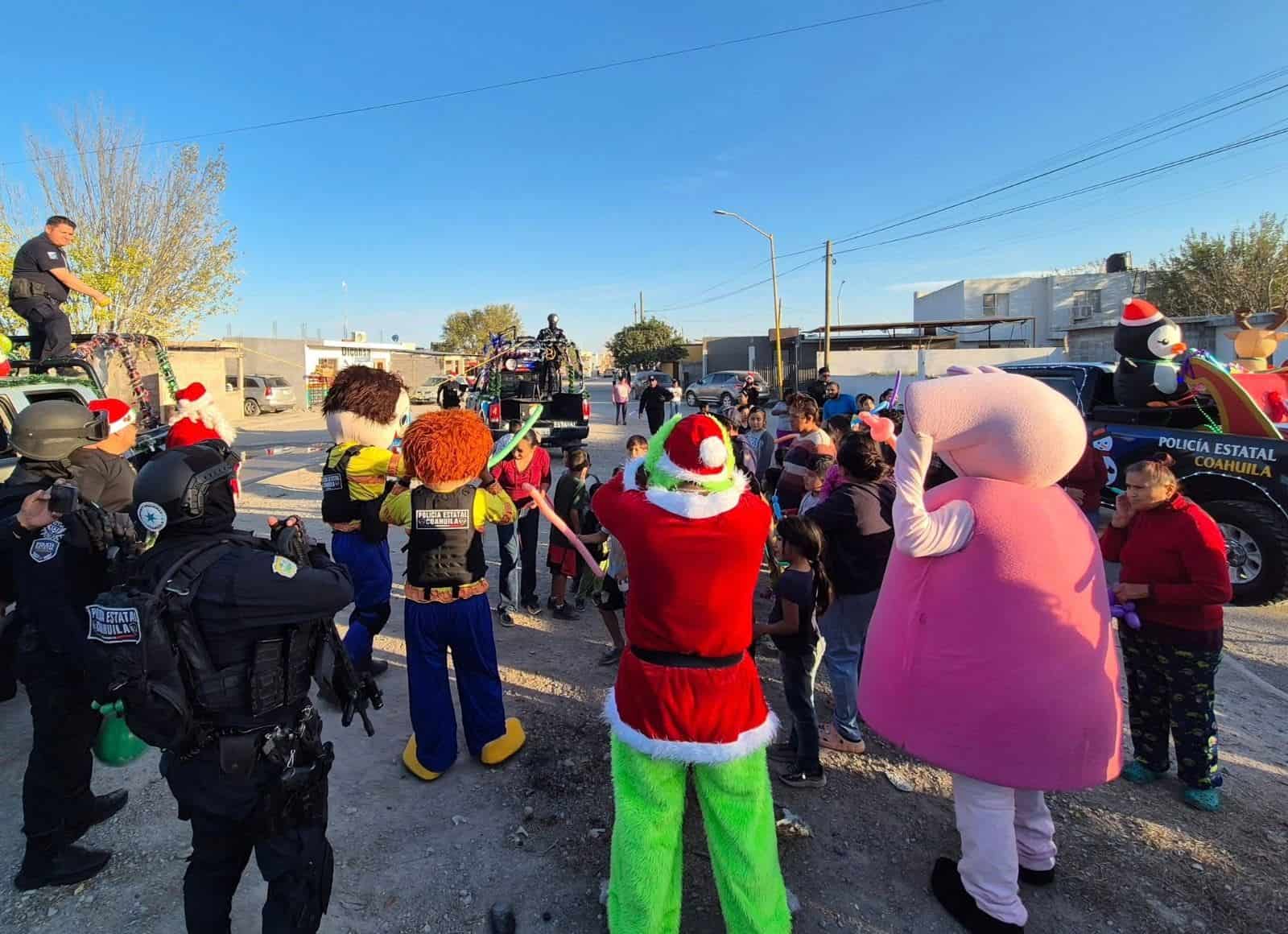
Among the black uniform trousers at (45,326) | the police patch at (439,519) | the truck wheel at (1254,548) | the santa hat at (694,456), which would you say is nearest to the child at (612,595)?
the police patch at (439,519)

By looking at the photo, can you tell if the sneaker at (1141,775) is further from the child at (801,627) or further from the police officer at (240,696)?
the police officer at (240,696)

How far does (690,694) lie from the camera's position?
2.04 m

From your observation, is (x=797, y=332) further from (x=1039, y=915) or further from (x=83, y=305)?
(x=1039, y=915)

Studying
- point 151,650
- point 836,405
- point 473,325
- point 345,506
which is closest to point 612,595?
point 345,506

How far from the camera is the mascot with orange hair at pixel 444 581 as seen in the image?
3.16 metres

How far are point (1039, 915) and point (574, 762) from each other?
207cm

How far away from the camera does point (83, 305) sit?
595 inches

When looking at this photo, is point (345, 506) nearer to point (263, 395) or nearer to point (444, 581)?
point (444, 581)

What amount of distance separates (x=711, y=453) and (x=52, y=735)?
279 centimetres

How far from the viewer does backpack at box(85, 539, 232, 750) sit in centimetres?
169

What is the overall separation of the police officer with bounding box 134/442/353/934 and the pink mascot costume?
188cm

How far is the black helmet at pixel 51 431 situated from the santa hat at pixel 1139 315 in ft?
25.1

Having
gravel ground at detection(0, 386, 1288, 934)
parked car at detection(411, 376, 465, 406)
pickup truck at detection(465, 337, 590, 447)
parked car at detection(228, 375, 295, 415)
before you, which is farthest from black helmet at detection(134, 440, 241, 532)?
parked car at detection(411, 376, 465, 406)

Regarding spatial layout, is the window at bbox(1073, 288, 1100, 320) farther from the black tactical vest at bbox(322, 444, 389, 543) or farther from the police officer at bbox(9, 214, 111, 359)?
the police officer at bbox(9, 214, 111, 359)
